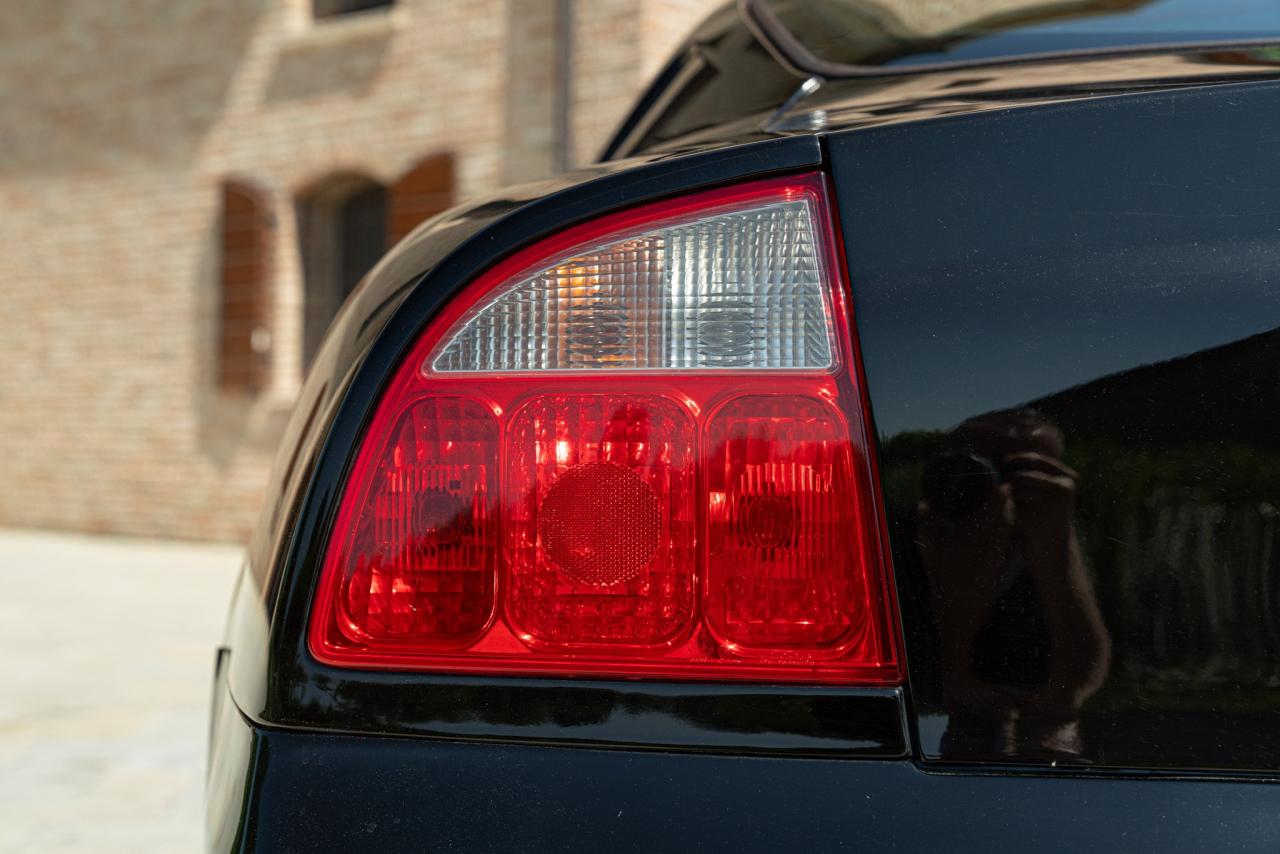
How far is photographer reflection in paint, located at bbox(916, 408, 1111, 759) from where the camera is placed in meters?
0.85

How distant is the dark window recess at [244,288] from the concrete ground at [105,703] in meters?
1.96

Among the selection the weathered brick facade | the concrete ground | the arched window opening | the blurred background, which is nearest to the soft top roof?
the concrete ground

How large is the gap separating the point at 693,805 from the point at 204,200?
35.1ft

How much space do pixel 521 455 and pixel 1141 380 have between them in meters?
0.43

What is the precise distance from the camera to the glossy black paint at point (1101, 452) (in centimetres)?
84

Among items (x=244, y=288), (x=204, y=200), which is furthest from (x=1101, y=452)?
(x=204, y=200)

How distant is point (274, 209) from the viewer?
33.5ft

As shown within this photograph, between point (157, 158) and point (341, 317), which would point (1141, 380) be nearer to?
point (341, 317)

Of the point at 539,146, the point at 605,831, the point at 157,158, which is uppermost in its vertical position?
the point at 157,158

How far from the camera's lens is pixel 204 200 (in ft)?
34.9

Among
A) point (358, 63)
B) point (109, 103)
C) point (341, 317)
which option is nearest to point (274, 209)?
point (358, 63)

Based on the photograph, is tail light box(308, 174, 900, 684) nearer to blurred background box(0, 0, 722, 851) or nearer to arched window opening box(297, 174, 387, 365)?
blurred background box(0, 0, 722, 851)

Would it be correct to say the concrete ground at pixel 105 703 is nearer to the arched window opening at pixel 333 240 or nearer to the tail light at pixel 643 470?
the arched window opening at pixel 333 240

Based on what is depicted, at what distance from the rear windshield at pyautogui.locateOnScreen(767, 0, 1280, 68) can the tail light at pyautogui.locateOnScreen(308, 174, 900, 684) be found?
0.50 m
